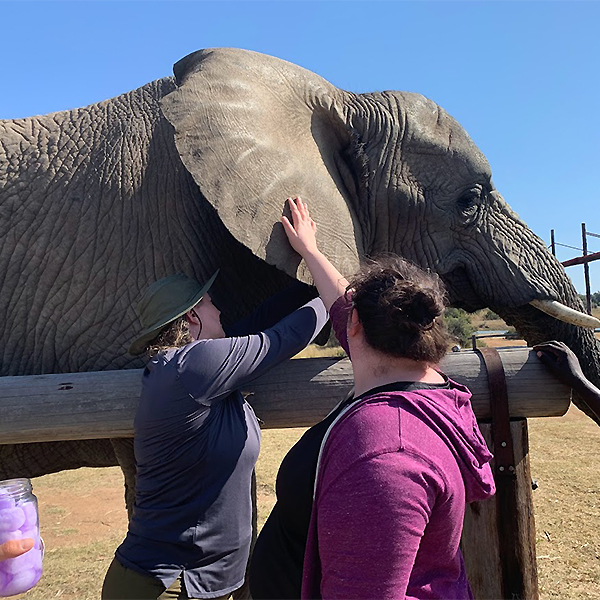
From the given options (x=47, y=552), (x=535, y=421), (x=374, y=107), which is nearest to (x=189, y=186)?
(x=374, y=107)

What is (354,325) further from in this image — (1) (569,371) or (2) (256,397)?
(1) (569,371)

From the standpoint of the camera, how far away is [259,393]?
6.53 ft

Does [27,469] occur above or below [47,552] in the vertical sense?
above

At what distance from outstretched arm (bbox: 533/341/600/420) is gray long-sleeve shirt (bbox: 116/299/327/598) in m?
0.82

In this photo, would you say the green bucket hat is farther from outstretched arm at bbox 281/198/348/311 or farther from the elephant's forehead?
the elephant's forehead

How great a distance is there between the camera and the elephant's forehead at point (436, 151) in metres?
3.01

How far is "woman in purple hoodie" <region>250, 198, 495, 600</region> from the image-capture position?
1.03 metres

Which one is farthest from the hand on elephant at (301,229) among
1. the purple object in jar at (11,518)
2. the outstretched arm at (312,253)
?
the purple object in jar at (11,518)

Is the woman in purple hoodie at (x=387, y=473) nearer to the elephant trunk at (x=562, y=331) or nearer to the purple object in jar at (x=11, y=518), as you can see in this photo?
the purple object in jar at (x=11, y=518)

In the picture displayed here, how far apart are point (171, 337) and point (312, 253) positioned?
0.61 meters

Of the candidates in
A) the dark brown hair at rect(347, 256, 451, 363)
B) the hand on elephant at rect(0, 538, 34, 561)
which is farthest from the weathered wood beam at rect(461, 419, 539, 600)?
the hand on elephant at rect(0, 538, 34, 561)

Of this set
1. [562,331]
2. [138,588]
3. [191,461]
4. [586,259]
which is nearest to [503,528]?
[191,461]

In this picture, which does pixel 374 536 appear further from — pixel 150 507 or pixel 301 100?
pixel 301 100

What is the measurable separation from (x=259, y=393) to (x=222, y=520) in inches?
15.8
